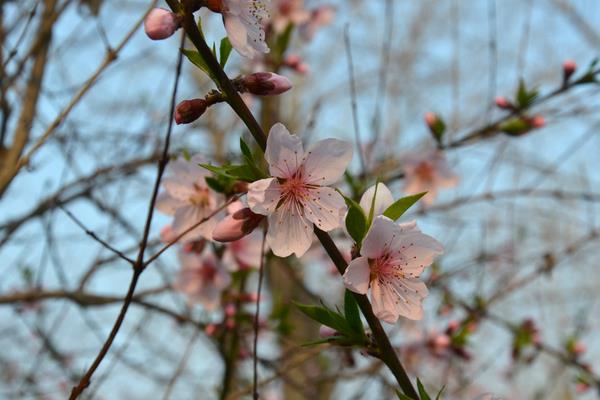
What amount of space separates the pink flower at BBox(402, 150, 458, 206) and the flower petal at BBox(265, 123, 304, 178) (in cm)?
176

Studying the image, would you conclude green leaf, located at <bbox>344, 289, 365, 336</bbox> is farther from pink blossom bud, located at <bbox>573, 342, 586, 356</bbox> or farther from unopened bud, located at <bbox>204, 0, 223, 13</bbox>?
pink blossom bud, located at <bbox>573, 342, 586, 356</bbox>

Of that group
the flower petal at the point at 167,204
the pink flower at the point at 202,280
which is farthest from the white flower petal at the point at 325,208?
the pink flower at the point at 202,280

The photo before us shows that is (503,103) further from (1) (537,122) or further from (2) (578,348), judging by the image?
(2) (578,348)

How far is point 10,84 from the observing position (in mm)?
2098

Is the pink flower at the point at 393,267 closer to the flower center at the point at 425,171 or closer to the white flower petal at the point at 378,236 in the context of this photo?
the white flower petal at the point at 378,236

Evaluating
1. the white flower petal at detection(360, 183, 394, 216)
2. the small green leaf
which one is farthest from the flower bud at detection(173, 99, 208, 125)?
the small green leaf

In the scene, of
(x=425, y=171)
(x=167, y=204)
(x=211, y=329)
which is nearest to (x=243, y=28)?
(x=167, y=204)

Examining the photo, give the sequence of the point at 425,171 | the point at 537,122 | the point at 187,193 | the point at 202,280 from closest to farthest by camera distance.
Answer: the point at 187,193, the point at 202,280, the point at 537,122, the point at 425,171

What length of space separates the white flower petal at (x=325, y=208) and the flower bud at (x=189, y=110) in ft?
0.82

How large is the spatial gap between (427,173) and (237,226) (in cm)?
194

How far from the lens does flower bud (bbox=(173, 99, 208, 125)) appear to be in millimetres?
1057

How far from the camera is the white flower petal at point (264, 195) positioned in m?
1.02

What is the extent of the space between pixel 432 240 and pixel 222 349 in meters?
1.17

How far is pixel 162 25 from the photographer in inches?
40.6
